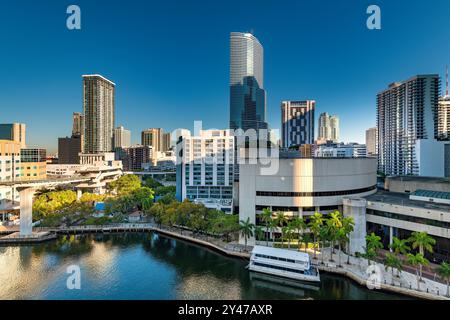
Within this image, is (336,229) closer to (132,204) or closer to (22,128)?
(132,204)

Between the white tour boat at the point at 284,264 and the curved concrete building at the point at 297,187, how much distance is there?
713 centimetres

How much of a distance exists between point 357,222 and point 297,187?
7956 mm

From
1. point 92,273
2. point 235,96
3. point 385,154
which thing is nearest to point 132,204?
point 92,273

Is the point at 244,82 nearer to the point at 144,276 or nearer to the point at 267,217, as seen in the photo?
the point at 267,217

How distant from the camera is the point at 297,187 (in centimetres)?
3338

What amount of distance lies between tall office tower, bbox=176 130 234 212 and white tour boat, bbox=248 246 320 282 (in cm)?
2827

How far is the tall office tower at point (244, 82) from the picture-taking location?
155 meters

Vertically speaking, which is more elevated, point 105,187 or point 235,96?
point 235,96

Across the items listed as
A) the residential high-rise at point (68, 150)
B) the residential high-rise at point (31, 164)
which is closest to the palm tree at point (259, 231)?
the residential high-rise at point (31, 164)

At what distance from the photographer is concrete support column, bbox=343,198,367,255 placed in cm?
3012

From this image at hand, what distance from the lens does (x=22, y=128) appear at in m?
100

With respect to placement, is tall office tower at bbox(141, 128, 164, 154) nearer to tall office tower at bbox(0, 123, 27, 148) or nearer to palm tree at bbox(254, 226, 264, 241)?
tall office tower at bbox(0, 123, 27, 148)

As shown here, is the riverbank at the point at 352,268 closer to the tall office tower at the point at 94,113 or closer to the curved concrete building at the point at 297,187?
the curved concrete building at the point at 297,187

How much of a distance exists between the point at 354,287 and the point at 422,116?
2687 inches
